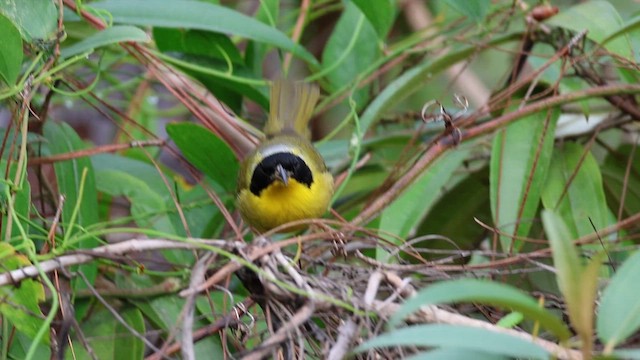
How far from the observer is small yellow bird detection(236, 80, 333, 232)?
6.88 feet

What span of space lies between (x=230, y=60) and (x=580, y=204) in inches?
30.4

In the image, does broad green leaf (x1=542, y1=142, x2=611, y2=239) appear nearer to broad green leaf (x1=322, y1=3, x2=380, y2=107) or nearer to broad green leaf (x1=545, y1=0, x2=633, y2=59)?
broad green leaf (x1=545, y1=0, x2=633, y2=59)

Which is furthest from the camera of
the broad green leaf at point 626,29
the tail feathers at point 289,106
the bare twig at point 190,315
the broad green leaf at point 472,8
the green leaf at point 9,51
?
the tail feathers at point 289,106

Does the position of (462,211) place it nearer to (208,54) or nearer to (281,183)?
(281,183)

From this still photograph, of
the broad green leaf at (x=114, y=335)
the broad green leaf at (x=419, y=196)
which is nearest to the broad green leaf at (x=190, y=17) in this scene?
the broad green leaf at (x=419, y=196)

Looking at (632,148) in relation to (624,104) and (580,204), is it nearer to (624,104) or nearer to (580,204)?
(624,104)

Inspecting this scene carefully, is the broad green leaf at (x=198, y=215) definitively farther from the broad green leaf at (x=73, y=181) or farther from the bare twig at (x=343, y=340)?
the bare twig at (x=343, y=340)

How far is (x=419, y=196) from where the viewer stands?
1.87m

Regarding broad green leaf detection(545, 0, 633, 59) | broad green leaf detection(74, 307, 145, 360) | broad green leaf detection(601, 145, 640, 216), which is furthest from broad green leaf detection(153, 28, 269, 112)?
broad green leaf detection(601, 145, 640, 216)

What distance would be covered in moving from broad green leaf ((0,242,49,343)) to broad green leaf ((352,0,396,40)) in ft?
3.38

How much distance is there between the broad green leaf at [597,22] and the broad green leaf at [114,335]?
98 cm

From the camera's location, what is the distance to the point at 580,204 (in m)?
1.83

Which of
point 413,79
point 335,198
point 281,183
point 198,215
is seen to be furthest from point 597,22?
point 198,215

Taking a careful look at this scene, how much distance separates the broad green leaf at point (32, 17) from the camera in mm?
1542
